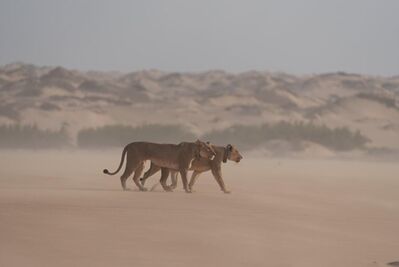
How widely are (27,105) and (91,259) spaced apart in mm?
47849

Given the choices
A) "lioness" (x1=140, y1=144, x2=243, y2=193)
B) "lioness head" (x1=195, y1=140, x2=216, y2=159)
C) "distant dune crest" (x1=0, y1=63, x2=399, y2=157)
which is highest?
"distant dune crest" (x1=0, y1=63, x2=399, y2=157)

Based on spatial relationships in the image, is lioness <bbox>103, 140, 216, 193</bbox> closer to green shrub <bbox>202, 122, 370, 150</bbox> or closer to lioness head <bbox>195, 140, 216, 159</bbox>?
lioness head <bbox>195, 140, 216, 159</bbox>

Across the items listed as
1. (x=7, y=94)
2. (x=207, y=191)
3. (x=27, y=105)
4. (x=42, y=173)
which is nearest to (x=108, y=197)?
(x=207, y=191)

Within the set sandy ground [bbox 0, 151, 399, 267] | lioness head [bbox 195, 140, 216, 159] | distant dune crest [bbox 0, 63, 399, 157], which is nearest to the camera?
sandy ground [bbox 0, 151, 399, 267]

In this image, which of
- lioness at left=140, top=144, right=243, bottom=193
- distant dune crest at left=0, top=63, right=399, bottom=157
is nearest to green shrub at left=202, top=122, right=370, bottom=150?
distant dune crest at left=0, top=63, right=399, bottom=157

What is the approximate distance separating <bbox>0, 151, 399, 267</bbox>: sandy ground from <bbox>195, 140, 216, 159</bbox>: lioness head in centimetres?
61

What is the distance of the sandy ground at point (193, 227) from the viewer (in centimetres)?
700

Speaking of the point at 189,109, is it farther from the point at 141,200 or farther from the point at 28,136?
the point at 141,200

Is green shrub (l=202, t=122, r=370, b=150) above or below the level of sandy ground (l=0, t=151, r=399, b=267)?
above

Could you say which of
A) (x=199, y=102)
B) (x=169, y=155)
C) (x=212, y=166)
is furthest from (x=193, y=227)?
(x=199, y=102)

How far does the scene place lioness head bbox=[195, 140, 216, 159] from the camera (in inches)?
508

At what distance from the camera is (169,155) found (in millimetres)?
12812

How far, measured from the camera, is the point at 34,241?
734cm

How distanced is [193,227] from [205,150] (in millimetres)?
4417
